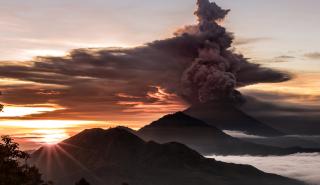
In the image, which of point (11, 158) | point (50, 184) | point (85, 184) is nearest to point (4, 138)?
point (11, 158)

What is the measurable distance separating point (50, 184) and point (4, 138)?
5.42 meters

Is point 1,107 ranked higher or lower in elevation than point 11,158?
higher

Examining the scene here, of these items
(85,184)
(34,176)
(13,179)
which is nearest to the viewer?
(13,179)


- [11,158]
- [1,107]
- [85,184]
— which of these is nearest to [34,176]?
[11,158]

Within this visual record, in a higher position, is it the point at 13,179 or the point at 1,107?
the point at 1,107

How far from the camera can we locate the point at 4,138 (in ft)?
97.6

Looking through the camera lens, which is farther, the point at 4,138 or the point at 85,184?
the point at 85,184

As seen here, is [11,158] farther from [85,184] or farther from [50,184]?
[85,184]

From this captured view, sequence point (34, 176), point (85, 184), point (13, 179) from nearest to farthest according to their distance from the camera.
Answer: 1. point (13, 179)
2. point (34, 176)
3. point (85, 184)

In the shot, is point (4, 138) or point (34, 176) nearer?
point (4, 138)

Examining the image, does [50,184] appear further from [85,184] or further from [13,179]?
[85,184]

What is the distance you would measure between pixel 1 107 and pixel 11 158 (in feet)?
9.66

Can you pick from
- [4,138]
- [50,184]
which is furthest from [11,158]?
[50,184]

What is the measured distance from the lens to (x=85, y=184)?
71.3 m
